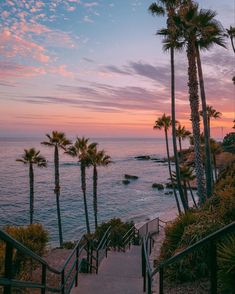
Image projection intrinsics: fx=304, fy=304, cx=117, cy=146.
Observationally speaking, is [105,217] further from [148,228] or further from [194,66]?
[194,66]

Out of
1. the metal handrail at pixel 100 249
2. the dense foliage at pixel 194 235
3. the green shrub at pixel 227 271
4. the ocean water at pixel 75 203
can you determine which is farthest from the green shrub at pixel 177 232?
the ocean water at pixel 75 203

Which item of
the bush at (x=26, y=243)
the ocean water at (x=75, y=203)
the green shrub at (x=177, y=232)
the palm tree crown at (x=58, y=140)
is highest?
the palm tree crown at (x=58, y=140)

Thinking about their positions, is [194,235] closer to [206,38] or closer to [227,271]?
[227,271]

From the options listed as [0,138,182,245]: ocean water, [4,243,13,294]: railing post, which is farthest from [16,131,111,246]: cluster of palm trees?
[4,243,13,294]: railing post

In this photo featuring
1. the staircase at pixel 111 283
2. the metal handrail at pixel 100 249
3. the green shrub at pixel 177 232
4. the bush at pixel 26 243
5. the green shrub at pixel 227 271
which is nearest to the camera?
the green shrub at pixel 227 271

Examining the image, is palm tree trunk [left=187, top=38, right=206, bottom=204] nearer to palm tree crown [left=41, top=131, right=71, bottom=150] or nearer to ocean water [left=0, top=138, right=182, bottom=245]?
palm tree crown [left=41, top=131, right=71, bottom=150]

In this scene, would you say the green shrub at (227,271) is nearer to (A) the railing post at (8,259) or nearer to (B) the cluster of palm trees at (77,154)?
(A) the railing post at (8,259)

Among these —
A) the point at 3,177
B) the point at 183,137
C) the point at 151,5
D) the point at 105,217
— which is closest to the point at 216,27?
the point at 151,5

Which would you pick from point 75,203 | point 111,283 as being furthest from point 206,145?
point 75,203

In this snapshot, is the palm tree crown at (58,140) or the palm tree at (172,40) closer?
the palm tree at (172,40)

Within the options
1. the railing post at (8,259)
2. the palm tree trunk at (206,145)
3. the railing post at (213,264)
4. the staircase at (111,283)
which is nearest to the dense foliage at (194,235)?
the staircase at (111,283)

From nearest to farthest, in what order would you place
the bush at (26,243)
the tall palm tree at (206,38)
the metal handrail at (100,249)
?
the metal handrail at (100,249)
the bush at (26,243)
the tall palm tree at (206,38)

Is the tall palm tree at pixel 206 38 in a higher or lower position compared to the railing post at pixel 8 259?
higher

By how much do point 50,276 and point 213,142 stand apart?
80.4 ft
